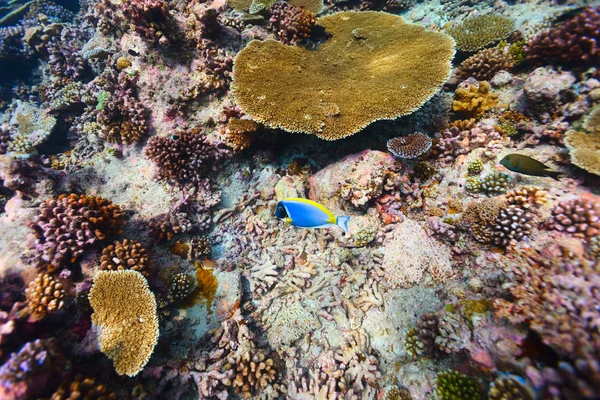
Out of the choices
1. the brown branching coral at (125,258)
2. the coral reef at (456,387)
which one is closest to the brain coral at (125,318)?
the brown branching coral at (125,258)

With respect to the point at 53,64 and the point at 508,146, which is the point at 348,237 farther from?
the point at 53,64

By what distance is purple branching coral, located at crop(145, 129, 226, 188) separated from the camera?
5.44 m

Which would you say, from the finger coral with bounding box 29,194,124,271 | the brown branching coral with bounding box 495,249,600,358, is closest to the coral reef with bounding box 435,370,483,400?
the brown branching coral with bounding box 495,249,600,358

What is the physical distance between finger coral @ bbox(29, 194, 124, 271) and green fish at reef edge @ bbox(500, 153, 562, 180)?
6.67 meters

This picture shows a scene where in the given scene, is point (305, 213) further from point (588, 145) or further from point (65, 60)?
point (65, 60)

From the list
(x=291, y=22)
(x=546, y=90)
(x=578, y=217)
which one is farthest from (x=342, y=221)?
(x=291, y=22)

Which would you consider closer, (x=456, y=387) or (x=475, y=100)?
(x=456, y=387)

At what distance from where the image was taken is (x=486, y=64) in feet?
18.3

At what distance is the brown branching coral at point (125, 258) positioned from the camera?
426cm

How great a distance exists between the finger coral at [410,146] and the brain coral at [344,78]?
0.53 m

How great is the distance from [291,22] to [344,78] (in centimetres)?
199

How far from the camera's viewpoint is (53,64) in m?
8.99

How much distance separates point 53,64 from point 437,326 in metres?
13.8

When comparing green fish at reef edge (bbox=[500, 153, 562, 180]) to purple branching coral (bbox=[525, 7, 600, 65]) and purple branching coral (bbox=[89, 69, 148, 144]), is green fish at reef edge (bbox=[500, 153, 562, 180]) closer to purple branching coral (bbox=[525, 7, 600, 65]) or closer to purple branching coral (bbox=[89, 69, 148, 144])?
purple branching coral (bbox=[525, 7, 600, 65])
